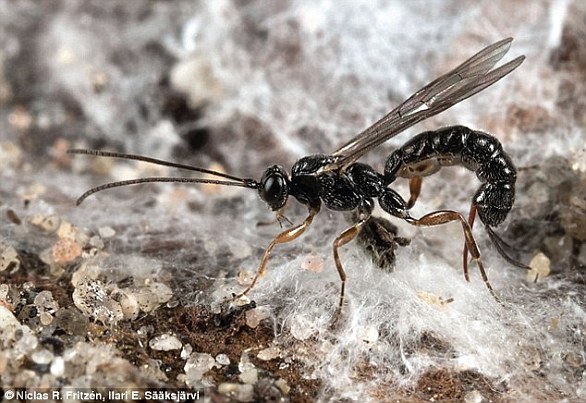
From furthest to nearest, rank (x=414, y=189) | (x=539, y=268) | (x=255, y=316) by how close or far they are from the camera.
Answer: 1. (x=414, y=189)
2. (x=539, y=268)
3. (x=255, y=316)

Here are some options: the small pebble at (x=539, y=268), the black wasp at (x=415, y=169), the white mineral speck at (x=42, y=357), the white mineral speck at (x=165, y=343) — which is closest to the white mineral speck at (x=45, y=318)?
the white mineral speck at (x=42, y=357)

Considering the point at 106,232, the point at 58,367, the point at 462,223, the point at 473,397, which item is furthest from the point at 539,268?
the point at 58,367

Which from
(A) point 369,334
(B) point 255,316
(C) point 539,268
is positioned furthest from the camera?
(C) point 539,268

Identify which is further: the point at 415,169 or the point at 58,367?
the point at 415,169

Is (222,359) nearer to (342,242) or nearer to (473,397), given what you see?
(342,242)

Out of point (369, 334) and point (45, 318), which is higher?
point (45, 318)

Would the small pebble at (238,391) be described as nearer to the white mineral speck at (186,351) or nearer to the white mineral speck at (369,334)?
the white mineral speck at (186,351)
